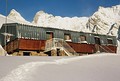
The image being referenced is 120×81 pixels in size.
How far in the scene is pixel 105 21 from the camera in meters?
125

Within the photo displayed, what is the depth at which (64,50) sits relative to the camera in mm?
40469

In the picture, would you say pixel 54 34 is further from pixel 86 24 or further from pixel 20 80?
pixel 86 24

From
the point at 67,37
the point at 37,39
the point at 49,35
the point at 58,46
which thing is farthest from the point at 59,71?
the point at 67,37

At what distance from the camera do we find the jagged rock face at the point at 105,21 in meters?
120

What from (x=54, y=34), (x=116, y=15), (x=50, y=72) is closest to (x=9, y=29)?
(x=54, y=34)

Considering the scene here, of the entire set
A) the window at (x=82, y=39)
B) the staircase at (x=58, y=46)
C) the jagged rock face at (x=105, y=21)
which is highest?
the jagged rock face at (x=105, y=21)

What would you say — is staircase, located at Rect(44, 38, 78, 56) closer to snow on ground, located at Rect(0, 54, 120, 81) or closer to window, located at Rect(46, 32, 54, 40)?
window, located at Rect(46, 32, 54, 40)

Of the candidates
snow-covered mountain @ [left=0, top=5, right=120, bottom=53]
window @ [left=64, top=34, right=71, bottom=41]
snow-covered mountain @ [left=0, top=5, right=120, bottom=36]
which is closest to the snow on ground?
window @ [left=64, top=34, right=71, bottom=41]

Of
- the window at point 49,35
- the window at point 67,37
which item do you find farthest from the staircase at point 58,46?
the window at point 67,37

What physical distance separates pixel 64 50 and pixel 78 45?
8004 mm

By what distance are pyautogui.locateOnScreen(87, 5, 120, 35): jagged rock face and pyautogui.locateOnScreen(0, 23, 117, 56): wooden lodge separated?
6797 cm

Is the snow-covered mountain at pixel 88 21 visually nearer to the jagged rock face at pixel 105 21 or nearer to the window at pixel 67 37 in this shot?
the jagged rock face at pixel 105 21

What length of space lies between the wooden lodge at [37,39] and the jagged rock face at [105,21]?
67972 mm

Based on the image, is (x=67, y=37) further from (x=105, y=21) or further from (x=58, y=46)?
(x=105, y=21)
